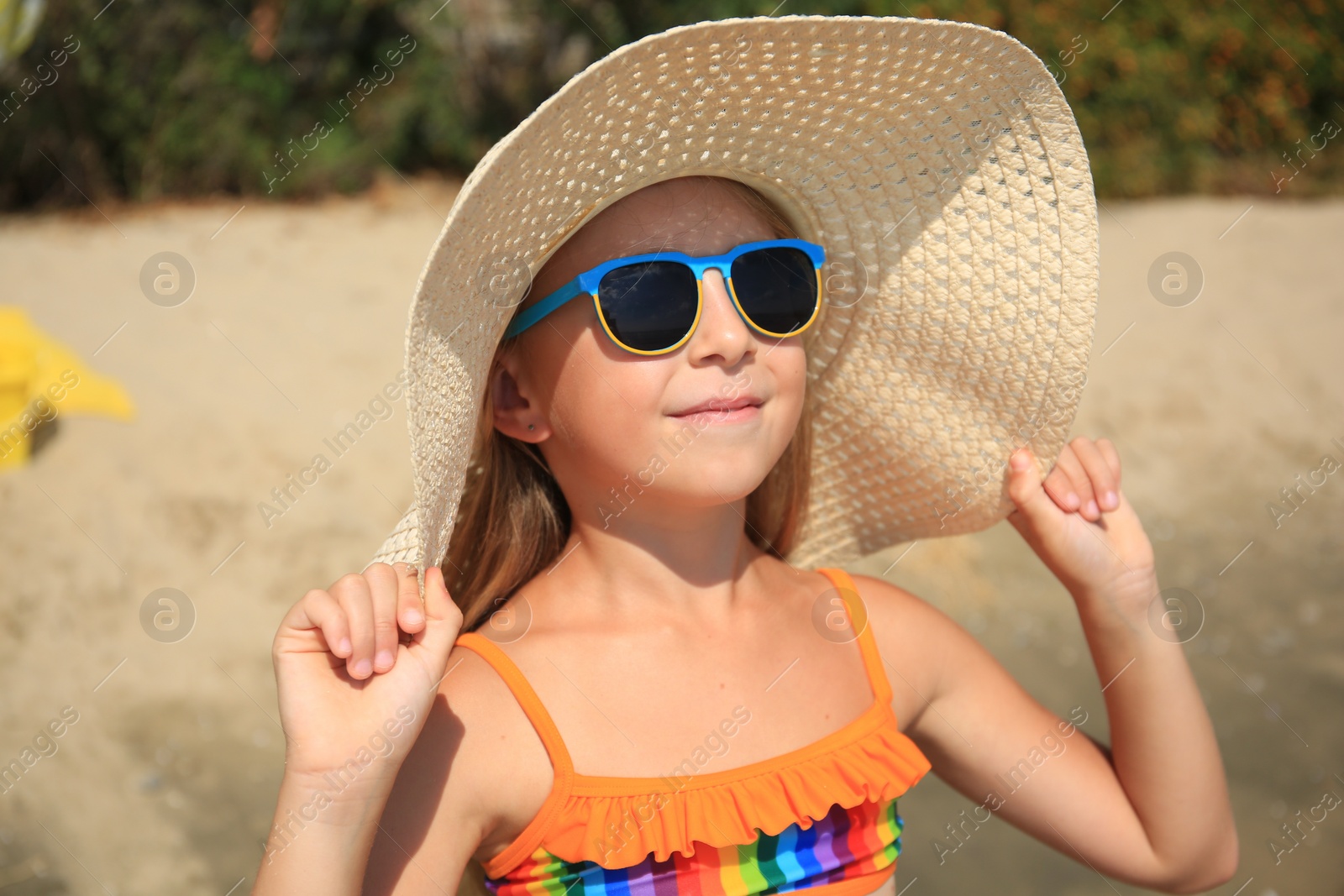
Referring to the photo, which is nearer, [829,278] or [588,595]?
[588,595]

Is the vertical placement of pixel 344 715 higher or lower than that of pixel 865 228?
higher

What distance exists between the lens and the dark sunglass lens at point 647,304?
1.61 m

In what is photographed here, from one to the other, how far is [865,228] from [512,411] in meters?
0.70

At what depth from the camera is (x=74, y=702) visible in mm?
4070

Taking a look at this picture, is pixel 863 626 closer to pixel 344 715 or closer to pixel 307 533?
pixel 344 715

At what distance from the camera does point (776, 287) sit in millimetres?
1688

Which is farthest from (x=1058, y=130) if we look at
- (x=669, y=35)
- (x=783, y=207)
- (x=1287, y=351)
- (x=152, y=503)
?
(x=1287, y=351)

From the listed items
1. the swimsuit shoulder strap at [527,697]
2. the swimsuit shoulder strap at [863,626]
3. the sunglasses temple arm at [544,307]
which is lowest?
the swimsuit shoulder strap at [863,626]

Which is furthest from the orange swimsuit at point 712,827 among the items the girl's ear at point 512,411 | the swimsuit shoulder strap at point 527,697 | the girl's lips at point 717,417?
the girl's lips at point 717,417

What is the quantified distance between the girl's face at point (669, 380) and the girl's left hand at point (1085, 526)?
1.62ft

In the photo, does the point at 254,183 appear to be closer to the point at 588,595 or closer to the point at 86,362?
the point at 86,362

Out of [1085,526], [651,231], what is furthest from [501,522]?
[1085,526]

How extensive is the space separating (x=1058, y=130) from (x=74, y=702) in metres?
4.04

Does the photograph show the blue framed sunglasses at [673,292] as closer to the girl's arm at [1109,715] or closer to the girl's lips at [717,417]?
the girl's lips at [717,417]
